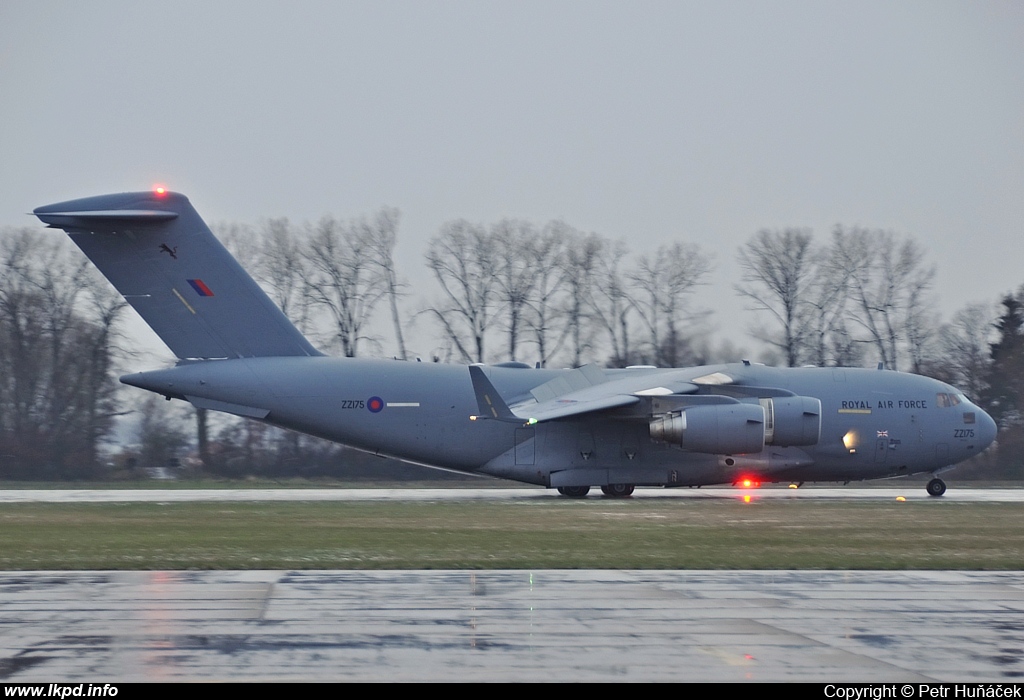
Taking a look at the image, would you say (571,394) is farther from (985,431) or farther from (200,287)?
(985,431)

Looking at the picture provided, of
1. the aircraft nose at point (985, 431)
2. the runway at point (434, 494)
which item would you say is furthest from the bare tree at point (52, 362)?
the aircraft nose at point (985, 431)

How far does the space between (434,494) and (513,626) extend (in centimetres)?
1879

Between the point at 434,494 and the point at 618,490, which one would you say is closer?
the point at 618,490

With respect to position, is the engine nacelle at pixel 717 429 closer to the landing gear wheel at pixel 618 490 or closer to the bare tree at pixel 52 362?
the landing gear wheel at pixel 618 490

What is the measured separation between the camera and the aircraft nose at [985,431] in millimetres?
27277

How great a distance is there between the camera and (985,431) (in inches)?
1077

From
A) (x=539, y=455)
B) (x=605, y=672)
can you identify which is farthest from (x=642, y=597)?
(x=539, y=455)

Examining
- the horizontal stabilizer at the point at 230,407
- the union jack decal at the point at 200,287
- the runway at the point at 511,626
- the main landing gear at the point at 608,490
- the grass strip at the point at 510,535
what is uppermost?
the union jack decal at the point at 200,287

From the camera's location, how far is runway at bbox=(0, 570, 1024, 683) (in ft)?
23.2

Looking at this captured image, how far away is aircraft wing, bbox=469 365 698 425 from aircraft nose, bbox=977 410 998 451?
754 cm

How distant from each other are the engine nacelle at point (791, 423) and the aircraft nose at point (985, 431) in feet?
15.8

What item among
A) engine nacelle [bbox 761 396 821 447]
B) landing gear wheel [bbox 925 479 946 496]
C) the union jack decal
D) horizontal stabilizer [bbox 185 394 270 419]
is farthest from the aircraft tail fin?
landing gear wheel [bbox 925 479 946 496]

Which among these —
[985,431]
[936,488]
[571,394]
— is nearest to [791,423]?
[936,488]
